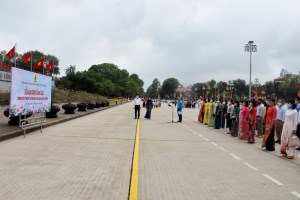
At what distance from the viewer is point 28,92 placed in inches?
582

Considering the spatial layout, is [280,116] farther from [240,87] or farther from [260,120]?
[240,87]

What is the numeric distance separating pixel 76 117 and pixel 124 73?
156223mm

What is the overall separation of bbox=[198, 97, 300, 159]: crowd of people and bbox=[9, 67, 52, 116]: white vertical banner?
29.0 feet

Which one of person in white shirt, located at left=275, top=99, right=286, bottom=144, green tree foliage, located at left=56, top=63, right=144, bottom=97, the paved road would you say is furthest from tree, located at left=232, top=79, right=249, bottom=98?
the paved road

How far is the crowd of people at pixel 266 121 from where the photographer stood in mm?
10648

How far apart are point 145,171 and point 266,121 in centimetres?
681

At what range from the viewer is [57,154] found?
979 centimetres

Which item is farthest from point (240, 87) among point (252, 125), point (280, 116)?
point (252, 125)

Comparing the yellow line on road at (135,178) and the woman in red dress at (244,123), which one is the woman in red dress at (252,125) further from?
the yellow line on road at (135,178)

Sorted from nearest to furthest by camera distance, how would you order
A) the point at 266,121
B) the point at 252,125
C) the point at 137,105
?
the point at 266,121, the point at 252,125, the point at 137,105

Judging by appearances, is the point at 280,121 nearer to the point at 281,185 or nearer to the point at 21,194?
the point at 281,185

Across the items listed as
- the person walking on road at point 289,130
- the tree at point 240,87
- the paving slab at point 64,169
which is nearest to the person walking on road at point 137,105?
the paving slab at point 64,169

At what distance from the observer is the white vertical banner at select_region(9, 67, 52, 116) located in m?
13.5

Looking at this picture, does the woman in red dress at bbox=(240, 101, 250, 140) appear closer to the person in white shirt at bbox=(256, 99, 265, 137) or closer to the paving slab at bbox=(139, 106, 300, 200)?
the person in white shirt at bbox=(256, 99, 265, 137)
